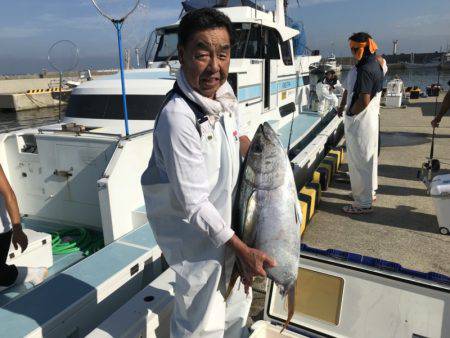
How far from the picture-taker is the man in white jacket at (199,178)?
152 cm

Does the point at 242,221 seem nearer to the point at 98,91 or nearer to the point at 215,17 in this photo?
the point at 215,17

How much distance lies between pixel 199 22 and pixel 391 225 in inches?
159

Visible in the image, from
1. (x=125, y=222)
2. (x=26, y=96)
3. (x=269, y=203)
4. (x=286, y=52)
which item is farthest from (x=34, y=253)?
(x=26, y=96)

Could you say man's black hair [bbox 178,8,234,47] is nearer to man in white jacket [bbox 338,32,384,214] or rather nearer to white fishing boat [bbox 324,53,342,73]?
man in white jacket [bbox 338,32,384,214]

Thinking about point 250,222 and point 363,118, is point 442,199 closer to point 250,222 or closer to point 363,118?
point 363,118

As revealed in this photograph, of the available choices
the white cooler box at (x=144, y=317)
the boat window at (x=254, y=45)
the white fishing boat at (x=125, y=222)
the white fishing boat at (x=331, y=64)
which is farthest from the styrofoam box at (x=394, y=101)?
the white cooler box at (x=144, y=317)

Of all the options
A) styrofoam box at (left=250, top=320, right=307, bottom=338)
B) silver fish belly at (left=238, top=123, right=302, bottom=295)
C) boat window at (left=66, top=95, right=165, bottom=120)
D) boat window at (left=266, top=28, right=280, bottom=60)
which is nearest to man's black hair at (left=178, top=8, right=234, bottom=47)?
silver fish belly at (left=238, top=123, right=302, bottom=295)

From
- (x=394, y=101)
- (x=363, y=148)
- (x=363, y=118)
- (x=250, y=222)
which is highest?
(x=363, y=118)

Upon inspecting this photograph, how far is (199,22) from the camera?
60.2 inches

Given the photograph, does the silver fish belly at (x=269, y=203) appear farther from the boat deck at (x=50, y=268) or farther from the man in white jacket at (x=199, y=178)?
the boat deck at (x=50, y=268)

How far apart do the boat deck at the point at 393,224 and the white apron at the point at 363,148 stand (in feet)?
1.25

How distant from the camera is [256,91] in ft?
21.9

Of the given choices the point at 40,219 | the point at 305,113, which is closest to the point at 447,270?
the point at 40,219

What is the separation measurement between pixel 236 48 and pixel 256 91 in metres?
0.86
